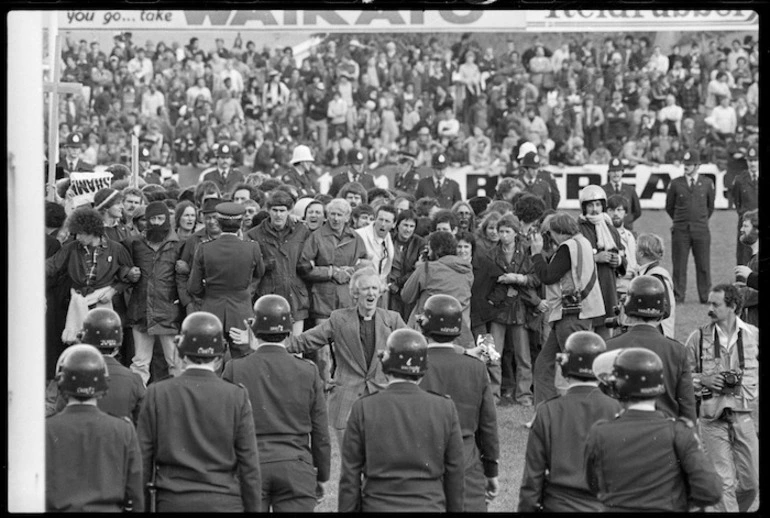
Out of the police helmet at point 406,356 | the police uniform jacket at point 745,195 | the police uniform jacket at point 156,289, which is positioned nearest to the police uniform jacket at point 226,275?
the police uniform jacket at point 156,289

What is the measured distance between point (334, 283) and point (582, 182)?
13131mm

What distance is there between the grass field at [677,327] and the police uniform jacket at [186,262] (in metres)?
1.85

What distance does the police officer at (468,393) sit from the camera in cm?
816

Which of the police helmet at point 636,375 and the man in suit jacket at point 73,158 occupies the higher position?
the man in suit jacket at point 73,158

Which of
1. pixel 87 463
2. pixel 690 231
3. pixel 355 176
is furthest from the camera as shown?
pixel 355 176

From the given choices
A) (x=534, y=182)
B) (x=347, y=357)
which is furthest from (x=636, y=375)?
(x=534, y=182)

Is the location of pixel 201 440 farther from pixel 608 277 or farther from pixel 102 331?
pixel 608 277

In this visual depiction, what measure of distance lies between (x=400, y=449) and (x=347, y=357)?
7.61 feet

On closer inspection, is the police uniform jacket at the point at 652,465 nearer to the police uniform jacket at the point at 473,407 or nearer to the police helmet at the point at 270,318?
the police uniform jacket at the point at 473,407

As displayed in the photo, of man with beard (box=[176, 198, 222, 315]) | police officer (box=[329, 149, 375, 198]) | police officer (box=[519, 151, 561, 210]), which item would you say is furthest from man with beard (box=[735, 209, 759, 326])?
police officer (box=[329, 149, 375, 198])

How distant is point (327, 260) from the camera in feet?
42.9

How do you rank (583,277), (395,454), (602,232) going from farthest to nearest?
(602,232) → (583,277) → (395,454)

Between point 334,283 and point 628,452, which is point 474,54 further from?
point 628,452

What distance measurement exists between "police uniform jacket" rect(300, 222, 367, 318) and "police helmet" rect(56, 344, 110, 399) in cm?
583
